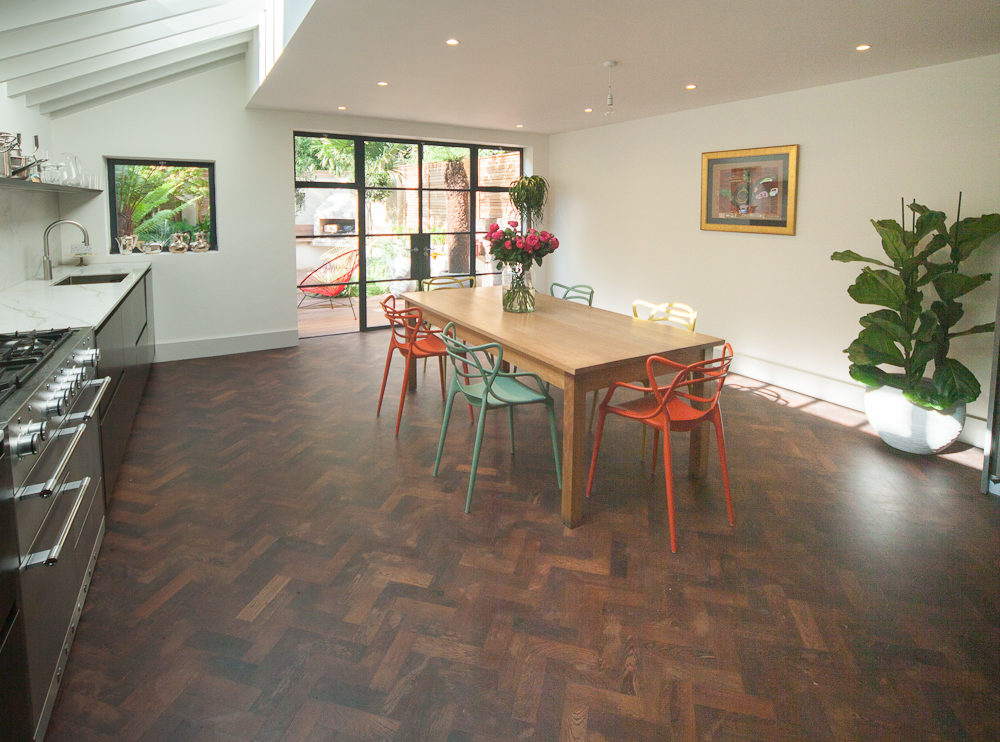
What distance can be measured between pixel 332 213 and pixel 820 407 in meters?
5.40

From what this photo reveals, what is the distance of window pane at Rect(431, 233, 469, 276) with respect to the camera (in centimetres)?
820

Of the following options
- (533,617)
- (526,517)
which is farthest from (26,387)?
(526,517)

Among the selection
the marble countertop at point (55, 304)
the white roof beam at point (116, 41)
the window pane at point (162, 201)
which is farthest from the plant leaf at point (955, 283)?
the window pane at point (162, 201)

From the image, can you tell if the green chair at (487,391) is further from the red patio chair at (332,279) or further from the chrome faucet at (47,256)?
the red patio chair at (332,279)

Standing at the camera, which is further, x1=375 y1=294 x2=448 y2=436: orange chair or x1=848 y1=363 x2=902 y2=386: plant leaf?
x1=375 y1=294 x2=448 y2=436: orange chair

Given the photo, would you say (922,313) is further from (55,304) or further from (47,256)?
(47,256)

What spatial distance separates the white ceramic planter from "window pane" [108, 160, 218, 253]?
597 centimetres

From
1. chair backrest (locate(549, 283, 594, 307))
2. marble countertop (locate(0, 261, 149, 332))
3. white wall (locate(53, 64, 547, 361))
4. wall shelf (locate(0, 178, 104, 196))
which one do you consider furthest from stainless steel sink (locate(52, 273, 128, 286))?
chair backrest (locate(549, 283, 594, 307))

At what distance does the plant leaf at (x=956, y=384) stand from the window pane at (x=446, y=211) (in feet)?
18.9

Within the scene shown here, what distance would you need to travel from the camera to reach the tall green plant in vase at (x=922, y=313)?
3840 millimetres

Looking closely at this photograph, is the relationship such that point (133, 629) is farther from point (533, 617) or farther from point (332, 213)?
point (332, 213)

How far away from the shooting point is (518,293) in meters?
4.25

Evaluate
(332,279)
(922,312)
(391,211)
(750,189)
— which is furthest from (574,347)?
(391,211)

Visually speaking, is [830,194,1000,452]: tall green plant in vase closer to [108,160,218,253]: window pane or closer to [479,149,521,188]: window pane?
[479,149,521,188]: window pane
